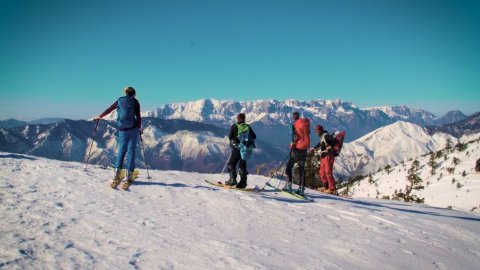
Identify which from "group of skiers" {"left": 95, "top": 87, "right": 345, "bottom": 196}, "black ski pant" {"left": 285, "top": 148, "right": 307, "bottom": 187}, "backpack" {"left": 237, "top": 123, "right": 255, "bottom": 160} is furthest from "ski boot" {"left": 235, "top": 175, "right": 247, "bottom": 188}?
"black ski pant" {"left": 285, "top": 148, "right": 307, "bottom": 187}

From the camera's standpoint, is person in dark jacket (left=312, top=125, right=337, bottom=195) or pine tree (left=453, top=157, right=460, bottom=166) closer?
person in dark jacket (left=312, top=125, right=337, bottom=195)

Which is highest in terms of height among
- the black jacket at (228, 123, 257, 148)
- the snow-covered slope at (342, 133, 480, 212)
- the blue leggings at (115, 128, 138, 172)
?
the black jacket at (228, 123, 257, 148)

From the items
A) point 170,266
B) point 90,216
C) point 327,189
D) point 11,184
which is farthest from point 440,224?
point 11,184

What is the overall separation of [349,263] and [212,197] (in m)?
5.99

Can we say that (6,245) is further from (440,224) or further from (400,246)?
(440,224)

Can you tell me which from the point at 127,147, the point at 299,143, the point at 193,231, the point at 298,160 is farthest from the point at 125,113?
the point at 298,160

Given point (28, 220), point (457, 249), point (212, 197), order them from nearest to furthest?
point (28, 220) → point (457, 249) → point (212, 197)

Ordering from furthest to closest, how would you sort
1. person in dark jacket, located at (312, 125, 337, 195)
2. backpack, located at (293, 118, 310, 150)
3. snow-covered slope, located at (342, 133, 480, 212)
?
snow-covered slope, located at (342, 133, 480, 212) → person in dark jacket, located at (312, 125, 337, 195) → backpack, located at (293, 118, 310, 150)

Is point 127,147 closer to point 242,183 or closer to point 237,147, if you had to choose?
point 237,147

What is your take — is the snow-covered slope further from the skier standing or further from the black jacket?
the black jacket

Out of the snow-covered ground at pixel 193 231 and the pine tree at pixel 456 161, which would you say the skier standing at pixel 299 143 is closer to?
the snow-covered ground at pixel 193 231

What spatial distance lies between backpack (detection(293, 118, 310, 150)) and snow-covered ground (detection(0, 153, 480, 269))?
2636 millimetres

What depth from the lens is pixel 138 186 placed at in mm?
12602

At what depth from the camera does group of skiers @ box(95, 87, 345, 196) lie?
12.5 m
